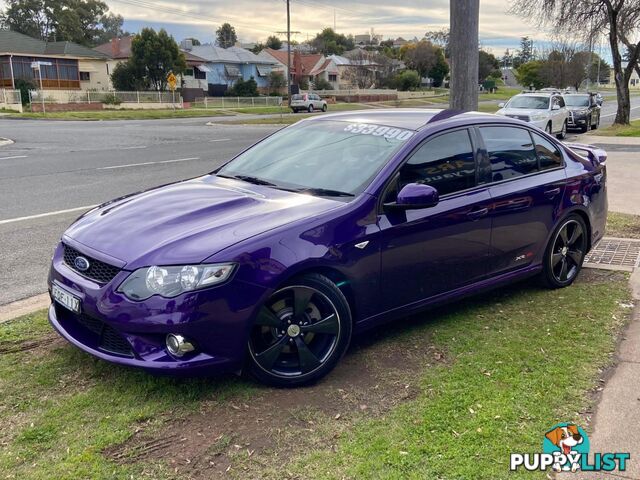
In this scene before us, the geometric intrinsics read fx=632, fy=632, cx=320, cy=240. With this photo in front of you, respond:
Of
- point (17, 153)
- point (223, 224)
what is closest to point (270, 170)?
point (223, 224)

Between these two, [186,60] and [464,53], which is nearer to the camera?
[464,53]

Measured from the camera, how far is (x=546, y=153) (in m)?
5.48

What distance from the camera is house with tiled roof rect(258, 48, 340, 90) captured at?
264 feet

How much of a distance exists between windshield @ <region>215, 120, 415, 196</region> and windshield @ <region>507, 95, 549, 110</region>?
18374mm

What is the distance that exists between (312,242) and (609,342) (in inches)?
89.7

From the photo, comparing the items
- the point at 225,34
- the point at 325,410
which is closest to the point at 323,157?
the point at 325,410

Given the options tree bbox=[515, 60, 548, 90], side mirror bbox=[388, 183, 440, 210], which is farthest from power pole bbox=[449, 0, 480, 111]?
tree bbox=[515, 60, 548, 90]

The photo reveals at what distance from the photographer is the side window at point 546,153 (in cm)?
541

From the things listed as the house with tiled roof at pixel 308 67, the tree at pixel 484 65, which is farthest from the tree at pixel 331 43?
the tree at pixel 484 65

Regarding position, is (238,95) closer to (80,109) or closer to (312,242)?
(80,109)

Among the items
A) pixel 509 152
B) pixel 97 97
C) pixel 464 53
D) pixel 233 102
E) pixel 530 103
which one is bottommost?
pixel 509 152

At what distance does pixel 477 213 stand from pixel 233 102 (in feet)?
176

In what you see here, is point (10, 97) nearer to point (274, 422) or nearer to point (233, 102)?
point (233, 102)

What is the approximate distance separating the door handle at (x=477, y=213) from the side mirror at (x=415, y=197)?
61 cm
